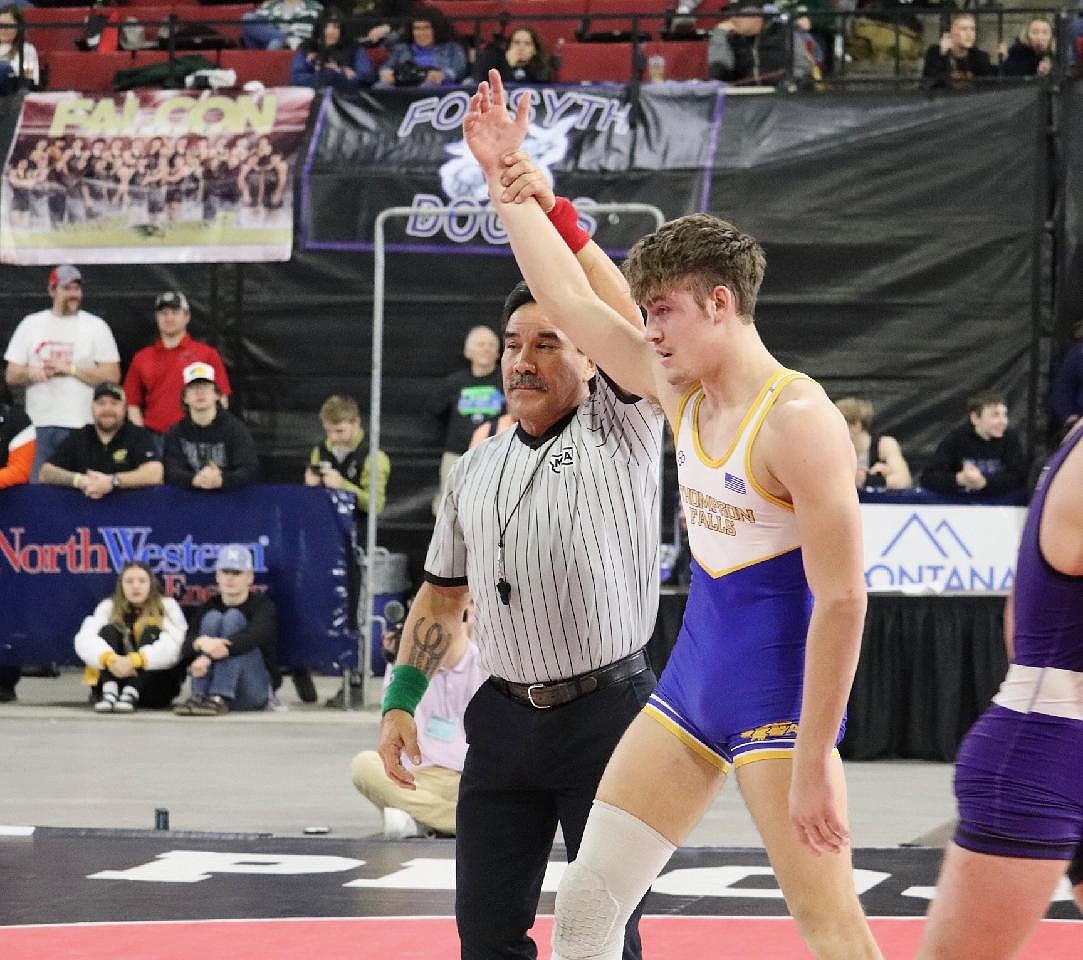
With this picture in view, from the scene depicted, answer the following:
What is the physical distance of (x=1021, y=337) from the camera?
1302 centimetres

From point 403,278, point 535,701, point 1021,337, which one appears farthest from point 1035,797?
point 403,278

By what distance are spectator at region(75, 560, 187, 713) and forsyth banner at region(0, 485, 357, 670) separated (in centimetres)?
25

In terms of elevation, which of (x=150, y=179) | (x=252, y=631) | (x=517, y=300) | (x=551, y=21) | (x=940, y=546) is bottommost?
(x=252, y=631)

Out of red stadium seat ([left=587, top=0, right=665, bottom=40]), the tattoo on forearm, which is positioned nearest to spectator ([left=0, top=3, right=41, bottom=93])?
red stadium seat ([left=587, top=0, right=665, bottom=40])

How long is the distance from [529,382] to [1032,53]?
1010 centimetres

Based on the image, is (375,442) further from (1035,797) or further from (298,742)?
(1035,797)

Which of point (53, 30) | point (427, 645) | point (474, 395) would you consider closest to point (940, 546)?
point (474, 395)

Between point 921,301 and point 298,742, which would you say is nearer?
point 298,742

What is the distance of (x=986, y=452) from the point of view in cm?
1146

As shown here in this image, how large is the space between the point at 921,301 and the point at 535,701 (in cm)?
947

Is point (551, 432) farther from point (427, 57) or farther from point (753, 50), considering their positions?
point (427, 57)

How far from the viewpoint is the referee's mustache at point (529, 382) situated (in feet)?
14.2

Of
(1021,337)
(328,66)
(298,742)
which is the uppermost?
(328,66)

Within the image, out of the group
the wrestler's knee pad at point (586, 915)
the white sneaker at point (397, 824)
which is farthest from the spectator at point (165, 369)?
the wrestler's knee pad at point (586, 915)
